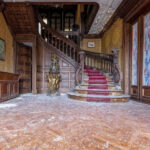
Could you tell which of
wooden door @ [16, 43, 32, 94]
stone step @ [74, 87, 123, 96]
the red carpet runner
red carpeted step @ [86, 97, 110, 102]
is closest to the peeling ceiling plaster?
the red carpet runner

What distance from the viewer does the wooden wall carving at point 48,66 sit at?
18.0ft

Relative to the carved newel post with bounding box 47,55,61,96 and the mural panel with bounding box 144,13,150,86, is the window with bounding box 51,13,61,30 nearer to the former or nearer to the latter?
the carved newel post with bounding box 47,55,61,96

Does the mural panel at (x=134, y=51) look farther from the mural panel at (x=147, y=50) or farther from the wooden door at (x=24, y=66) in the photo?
the wooden door at (x=24, y=66)

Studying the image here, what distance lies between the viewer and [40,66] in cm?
553

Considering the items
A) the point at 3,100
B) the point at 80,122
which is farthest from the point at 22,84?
the point at 80,122

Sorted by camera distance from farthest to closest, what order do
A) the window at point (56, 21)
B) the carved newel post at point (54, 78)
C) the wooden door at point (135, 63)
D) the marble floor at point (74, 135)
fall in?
the window at point (56, 21), the carved newel post at point (54, 78), the wooden door at point (135, 63), the marble floor at point (74, 135)

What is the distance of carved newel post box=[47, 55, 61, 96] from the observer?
4.97 meters

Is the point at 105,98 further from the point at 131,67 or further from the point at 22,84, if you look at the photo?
the point at 22,84

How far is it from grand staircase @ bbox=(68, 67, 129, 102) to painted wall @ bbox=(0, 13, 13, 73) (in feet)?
8.82

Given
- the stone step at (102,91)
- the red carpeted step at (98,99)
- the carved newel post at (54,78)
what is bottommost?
the red carpeted step at (98,99)

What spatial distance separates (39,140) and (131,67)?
3871mm

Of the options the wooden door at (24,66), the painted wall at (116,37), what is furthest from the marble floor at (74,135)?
the wooden door at (24,66)

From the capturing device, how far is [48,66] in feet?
18.1

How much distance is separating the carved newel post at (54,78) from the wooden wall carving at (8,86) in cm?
126
